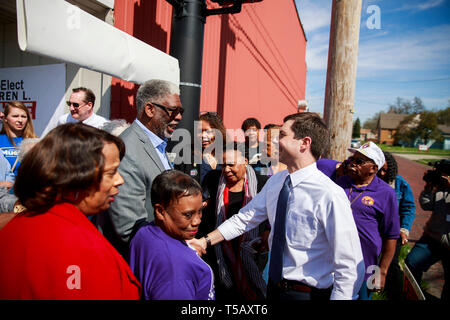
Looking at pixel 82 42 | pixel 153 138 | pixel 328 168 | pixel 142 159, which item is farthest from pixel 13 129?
pixel 328 168

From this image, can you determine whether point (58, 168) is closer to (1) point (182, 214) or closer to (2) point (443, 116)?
(1) point (182, 214)

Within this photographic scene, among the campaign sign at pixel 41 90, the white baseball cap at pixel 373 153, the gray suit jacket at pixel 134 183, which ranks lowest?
the gray suit jacket at pixel 134 183

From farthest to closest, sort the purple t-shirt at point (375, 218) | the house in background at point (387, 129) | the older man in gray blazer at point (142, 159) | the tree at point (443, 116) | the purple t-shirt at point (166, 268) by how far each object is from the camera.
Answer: the house in background at point (387, 129) → the tree at point (443, 116) → the purple t-shirt at point (375, 218) → the older man in gray blazer at point (142, 159) → the purple t-shirt at point (166, 268)

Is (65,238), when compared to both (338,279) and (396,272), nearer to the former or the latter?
(338,279)

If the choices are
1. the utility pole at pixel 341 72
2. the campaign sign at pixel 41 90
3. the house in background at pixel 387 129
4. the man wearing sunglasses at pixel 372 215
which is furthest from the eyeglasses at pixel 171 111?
the house in background at pixel 387 129

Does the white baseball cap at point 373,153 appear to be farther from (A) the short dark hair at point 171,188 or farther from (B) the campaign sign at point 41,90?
(B) the campaign sign at point 41,90

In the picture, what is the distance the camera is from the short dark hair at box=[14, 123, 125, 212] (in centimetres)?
99

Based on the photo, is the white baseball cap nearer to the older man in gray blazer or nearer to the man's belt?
the man's belt

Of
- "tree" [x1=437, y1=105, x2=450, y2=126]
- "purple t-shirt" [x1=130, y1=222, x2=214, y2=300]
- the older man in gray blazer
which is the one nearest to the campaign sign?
the older man in gray blazer

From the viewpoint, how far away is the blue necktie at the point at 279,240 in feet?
5.61

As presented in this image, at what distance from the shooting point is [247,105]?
9031mm

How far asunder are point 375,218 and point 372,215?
4cm

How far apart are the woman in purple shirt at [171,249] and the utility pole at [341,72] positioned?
297cm

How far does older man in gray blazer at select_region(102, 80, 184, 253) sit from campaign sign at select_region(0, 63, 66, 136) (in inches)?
94.3
